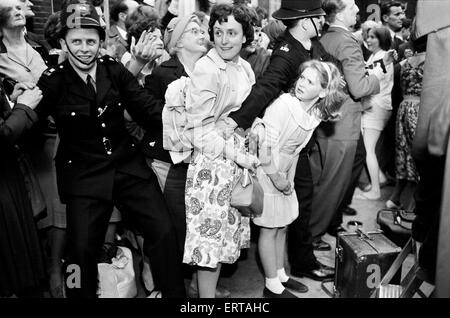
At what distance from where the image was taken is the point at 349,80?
3998mm

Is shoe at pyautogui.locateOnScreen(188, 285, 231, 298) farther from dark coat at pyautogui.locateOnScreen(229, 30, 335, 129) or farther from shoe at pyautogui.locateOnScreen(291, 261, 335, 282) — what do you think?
dark coat at pyautogui.locateOnScreen(229, 30, 335, 129)

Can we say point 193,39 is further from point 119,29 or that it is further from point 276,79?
point 119,29

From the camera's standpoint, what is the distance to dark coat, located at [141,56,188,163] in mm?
3201

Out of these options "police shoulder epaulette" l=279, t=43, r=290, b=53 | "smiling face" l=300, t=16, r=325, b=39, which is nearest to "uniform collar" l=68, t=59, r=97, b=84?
"police shoulder epaulette" l=279, t=43, r=290, b=53

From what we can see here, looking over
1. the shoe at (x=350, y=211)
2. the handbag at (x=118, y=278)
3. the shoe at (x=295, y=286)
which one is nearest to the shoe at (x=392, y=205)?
the shoe at (x=350, y=211)

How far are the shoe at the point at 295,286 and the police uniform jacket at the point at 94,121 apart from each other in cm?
137

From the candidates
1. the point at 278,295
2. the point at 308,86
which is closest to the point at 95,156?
the point at 308,86

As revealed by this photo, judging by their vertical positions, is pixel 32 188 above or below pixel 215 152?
below

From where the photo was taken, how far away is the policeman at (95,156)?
2.78 metres

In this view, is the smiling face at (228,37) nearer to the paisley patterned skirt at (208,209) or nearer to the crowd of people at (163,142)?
the crowd of people at (163,142)

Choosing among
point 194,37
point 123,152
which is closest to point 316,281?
point 123,152

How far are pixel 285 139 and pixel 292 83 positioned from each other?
502 mm

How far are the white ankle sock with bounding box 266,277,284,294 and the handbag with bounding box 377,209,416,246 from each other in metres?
1.41
